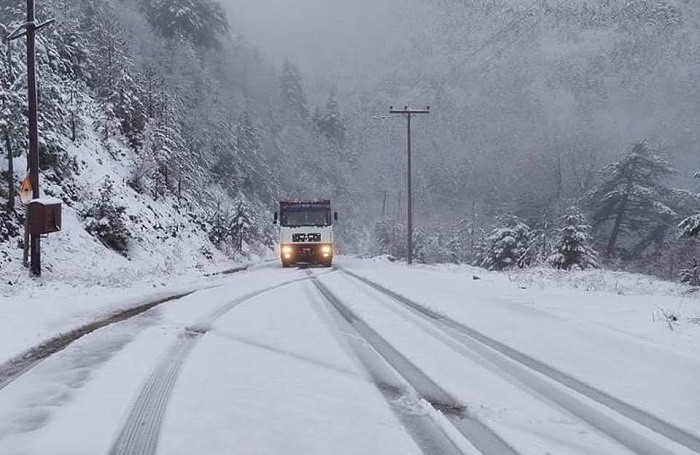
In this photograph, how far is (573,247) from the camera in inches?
1244

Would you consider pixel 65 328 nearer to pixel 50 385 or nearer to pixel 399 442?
pixel 50 385

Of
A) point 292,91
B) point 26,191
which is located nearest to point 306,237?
point 26,191

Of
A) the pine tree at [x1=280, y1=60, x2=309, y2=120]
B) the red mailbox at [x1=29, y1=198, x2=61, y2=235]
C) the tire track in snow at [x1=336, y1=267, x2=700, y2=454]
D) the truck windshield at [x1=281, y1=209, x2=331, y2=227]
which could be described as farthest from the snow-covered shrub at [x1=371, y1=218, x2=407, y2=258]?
the tire track in snow at [x1=336, y1=267, x2=700, y2=454]

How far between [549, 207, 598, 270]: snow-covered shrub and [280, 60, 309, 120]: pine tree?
3021 inches

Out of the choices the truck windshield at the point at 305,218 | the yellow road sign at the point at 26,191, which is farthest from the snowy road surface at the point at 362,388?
the truck windshield at the point at 305,218

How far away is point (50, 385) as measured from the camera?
4246 millimetres

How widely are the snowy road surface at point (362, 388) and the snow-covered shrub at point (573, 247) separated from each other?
25.4 metres

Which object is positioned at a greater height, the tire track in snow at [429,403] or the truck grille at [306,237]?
the truck grille at [306,237]

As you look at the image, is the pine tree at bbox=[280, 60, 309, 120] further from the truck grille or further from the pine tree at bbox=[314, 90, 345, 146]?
the truck grille

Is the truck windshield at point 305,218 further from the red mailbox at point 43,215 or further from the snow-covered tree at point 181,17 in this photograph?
the snow-covered tree at point 181,17

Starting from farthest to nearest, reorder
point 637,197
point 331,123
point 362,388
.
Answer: point 331,123, point 637,197, point 362,388

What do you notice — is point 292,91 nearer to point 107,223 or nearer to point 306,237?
point 306,237

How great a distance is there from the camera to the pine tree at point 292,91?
102 m

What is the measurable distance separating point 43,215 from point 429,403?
1441 centimetres
